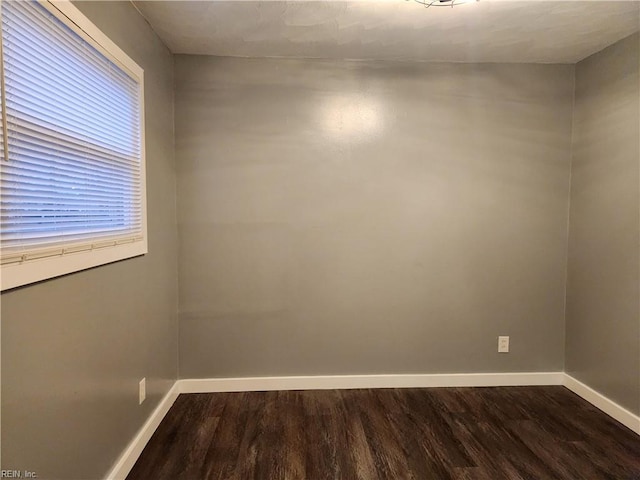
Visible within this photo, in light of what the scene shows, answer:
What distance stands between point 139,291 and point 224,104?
1.41m

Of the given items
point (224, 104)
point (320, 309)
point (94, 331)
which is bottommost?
point (320, 309)

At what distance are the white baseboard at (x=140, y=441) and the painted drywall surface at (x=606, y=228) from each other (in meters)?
2.92

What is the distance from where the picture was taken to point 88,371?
1.45 metres

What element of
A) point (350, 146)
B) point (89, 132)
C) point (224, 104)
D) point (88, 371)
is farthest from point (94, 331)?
point (350, 146)

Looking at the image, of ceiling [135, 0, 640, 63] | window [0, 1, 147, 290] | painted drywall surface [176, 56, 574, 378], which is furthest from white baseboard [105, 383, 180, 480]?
ceiling [135, 0, 640, 63]

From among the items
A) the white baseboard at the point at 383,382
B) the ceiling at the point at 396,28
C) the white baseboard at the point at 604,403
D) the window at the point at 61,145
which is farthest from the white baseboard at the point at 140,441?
the white baseboard at the point at 604,403

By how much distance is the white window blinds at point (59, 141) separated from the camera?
1.05 meters

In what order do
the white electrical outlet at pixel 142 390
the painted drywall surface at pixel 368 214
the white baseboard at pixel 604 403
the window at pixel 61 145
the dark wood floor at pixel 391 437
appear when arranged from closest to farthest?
the window at pixel 61 145
the dark wood floor at pixel 391 437
the white electrical outlet at pixel 142 390
the white baseboard at pixel 604 403
the painted drywall surface at pixel 368 214

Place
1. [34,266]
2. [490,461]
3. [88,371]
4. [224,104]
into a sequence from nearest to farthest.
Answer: [34,266] → [88,371] → [490,461] → [224,104]

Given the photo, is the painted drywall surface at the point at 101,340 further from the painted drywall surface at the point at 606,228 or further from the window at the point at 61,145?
the painted drywall surface at the point at 606,228

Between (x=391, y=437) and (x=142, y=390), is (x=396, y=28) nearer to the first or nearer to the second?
(x=391, y=437)

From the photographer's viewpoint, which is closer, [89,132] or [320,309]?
[89,132]

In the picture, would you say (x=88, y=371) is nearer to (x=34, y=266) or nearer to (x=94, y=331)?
(x=94, y=331)

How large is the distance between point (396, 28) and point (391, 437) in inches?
95.2
